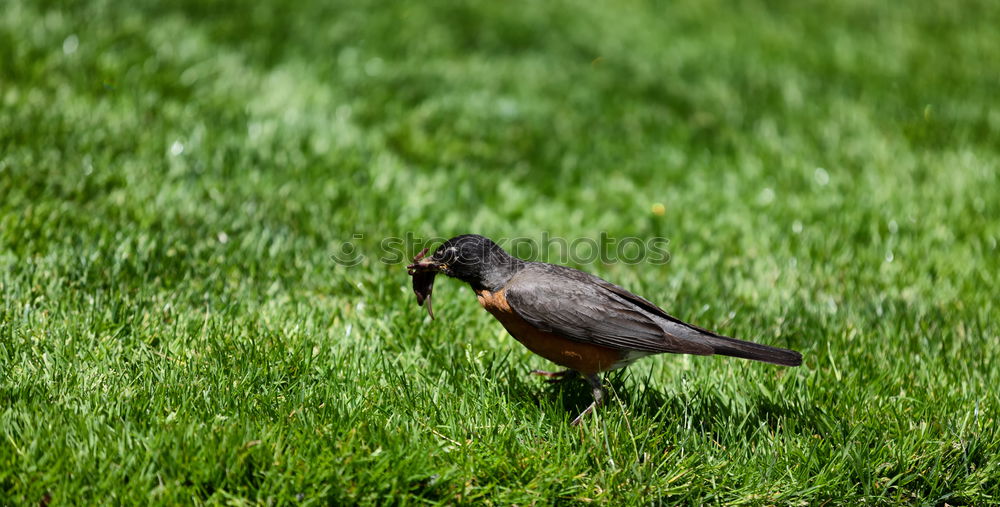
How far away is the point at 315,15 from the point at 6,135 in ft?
10.7

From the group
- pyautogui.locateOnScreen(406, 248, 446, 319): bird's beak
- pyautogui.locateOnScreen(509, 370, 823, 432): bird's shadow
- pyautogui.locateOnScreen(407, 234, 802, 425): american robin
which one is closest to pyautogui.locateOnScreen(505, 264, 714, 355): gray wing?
pyautogui.locateOnScreen(407, 234, 802, 425): american robin

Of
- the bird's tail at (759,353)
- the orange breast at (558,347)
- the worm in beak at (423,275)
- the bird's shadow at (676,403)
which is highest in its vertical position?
the worm in beak at (423,275)

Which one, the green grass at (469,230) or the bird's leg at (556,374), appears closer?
the green grass at (469,230)

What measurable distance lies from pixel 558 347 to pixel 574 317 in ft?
0.46

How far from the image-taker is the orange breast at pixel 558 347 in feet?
11.2

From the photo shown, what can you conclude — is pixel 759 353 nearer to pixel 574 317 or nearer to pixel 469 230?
pixel 574 317

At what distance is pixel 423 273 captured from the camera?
373 centimetres

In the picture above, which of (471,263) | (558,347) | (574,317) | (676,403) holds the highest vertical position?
(471,263)

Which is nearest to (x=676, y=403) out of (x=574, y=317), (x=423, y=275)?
(x=574, y=317)

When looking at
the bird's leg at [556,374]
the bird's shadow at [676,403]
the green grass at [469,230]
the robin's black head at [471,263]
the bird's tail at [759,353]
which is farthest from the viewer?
the bird's leg at [556,374]

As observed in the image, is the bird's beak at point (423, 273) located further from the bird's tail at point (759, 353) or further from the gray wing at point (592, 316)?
the bird's tail at point (759, 353)

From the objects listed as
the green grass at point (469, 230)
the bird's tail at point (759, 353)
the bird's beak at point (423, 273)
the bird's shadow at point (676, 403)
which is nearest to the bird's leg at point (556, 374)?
the bird's shadow at point (676, 403)

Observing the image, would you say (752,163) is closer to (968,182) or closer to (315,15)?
(968,182)

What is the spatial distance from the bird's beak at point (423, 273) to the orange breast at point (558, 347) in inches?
12.2
